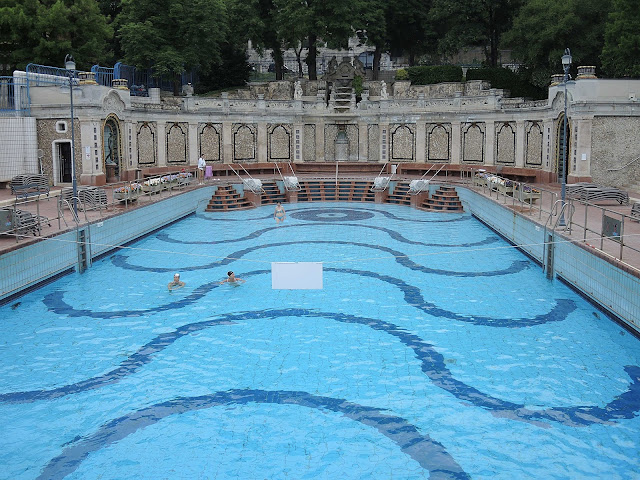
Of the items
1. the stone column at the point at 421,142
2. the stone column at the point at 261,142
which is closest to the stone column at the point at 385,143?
the stone column at the point at 421,142

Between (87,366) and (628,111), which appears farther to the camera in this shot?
(628,111)

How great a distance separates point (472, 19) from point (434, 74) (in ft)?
16.7

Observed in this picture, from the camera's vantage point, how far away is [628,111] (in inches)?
1155

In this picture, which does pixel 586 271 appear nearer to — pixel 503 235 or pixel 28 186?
pixel 503 235

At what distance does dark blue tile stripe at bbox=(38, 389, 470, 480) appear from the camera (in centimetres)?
890

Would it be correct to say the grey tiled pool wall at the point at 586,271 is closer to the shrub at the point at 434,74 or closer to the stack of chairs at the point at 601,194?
the stack of chairs at the point at 601,194

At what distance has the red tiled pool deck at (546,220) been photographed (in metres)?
15.0

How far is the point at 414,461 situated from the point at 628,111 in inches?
1001

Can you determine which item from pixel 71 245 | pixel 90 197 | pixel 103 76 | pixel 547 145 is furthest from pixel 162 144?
pixel 547 145

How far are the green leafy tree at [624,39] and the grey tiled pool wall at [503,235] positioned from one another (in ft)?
44.5

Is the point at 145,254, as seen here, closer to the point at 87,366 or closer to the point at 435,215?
the point at 87,366

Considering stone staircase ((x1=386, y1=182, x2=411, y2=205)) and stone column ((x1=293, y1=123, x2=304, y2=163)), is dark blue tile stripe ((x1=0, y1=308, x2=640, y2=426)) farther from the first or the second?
stone column ((x1=293, y1=123, x2=304, y2=163))

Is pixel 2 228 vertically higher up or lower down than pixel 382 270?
higher up

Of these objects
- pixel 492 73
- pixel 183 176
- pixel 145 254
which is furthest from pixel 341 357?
pixel 492 73
